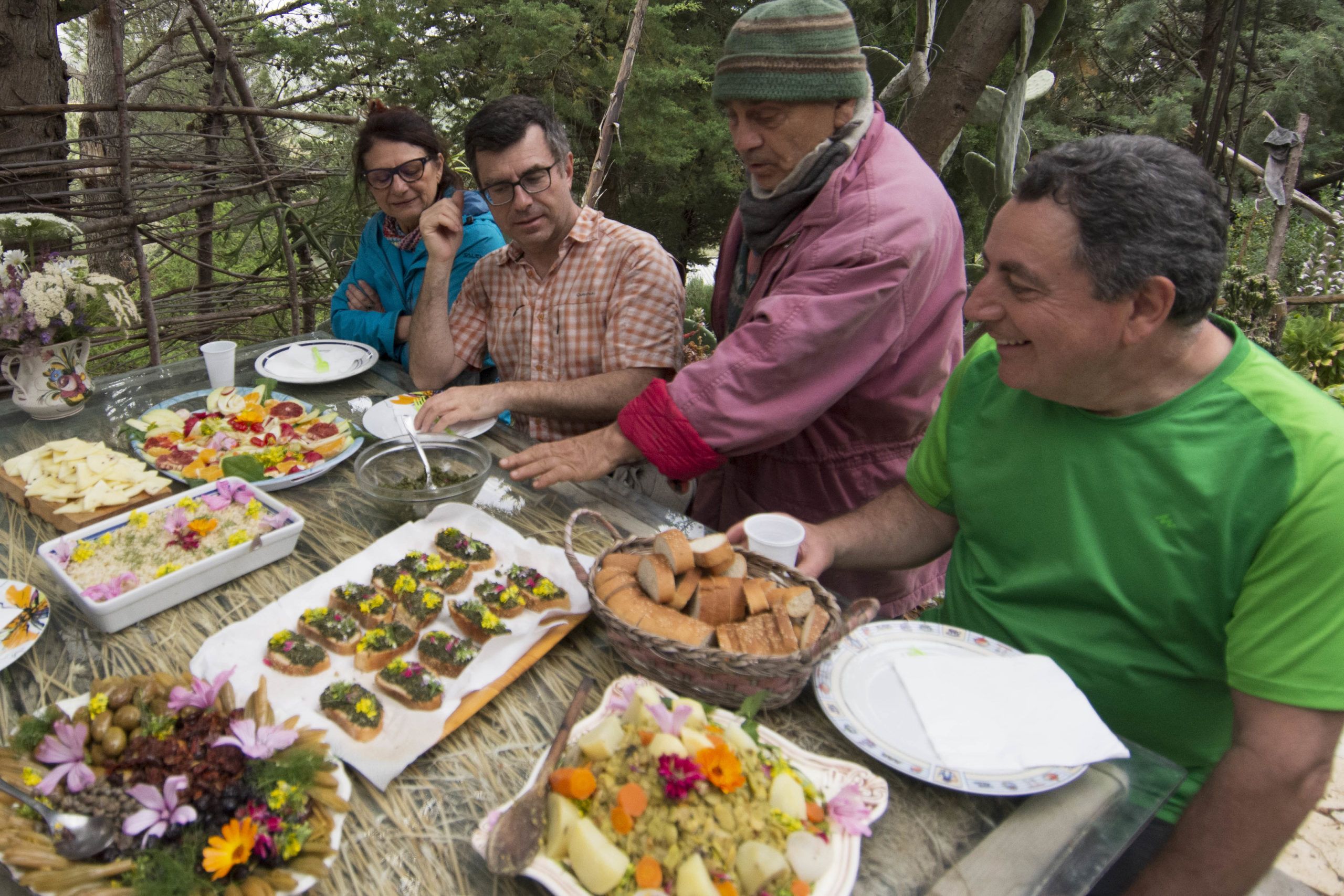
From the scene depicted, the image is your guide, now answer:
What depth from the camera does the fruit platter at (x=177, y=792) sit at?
1.04m

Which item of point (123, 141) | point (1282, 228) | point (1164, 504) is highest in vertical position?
point (1282, 228)

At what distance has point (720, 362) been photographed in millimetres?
1997

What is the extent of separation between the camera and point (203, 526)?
182cm

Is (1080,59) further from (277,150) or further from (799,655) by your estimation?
(799,655)

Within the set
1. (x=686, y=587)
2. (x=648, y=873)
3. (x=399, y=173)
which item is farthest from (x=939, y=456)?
(x=399, y=173)

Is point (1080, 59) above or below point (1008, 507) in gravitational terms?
above

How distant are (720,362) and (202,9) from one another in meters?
4.24

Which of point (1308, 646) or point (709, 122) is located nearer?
point (1308, 646)

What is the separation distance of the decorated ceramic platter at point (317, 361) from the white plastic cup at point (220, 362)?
15cm

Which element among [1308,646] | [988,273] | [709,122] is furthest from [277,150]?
[1308,646]

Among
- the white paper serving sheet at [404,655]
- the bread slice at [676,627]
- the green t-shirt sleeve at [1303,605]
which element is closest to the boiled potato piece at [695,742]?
the bread slice at [676,627]

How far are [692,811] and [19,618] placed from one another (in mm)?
1416

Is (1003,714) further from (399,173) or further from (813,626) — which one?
(399,173)

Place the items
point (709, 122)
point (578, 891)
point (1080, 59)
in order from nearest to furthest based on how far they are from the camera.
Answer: point (578, 891) → point (709, 122) → point (1080, 59)
